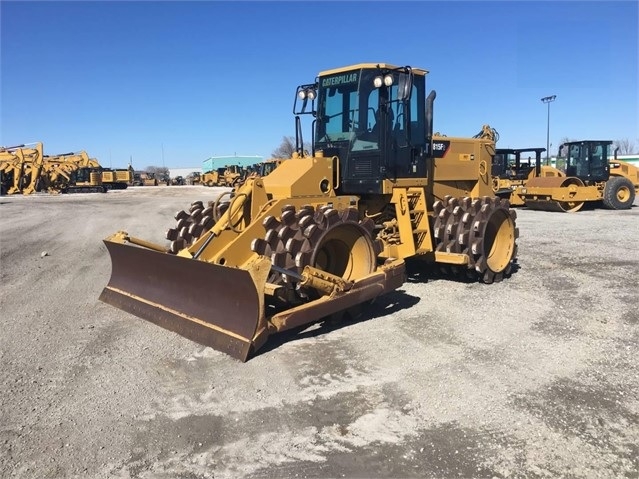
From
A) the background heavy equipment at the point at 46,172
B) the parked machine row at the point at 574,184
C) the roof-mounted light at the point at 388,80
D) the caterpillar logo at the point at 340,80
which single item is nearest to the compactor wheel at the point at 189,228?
the caterpillar logo at the point at 340,80

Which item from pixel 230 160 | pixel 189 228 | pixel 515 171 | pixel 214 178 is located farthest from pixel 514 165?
pixel 230 160

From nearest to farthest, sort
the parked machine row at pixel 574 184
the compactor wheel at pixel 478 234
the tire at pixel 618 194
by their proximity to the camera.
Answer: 1. the compactor wheel at pixel 478 234
2. the parked machine row at pixel 574 184
3. the tire at pixel 618 194

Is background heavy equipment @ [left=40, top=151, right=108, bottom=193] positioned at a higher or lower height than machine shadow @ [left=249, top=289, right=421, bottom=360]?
higher

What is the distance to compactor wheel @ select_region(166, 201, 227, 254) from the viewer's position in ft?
23.2

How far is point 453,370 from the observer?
4.69 m

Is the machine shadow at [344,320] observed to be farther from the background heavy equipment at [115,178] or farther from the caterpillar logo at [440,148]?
the background heavy equipment at [115,178]

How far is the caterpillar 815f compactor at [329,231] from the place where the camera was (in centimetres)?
531

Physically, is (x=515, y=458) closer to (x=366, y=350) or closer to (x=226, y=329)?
(x=366, y=350)

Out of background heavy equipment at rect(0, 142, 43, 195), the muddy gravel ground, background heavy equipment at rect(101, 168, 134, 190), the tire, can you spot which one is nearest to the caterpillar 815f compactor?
the muddy gravel ground

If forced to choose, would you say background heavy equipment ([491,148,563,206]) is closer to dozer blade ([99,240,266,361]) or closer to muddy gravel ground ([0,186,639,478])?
muddy gravel ground ([0,186,639,478])

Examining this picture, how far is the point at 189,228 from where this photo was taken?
714 centimetres

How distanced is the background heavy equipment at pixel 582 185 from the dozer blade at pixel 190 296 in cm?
1826

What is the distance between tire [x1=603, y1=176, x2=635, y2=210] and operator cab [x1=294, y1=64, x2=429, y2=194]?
16.8m

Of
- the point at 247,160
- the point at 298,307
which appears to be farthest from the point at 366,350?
the point at 247,160
